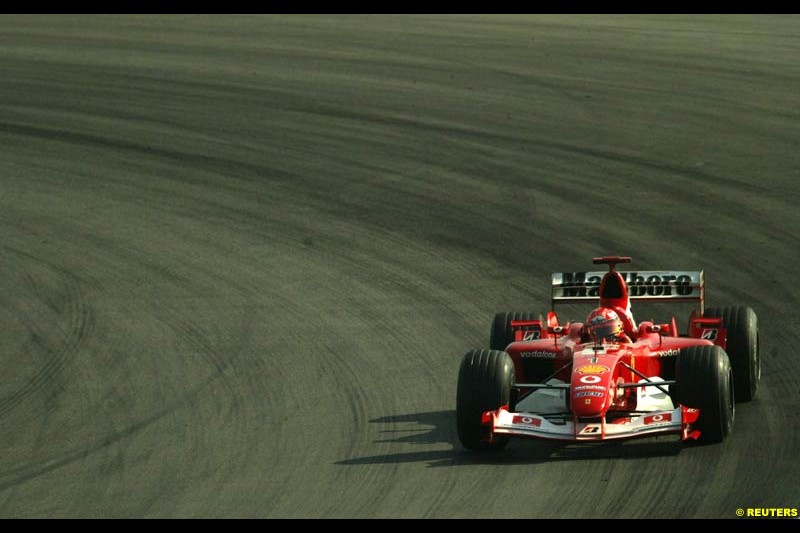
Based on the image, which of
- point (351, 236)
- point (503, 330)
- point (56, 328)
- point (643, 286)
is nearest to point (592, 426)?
point (503, 330)

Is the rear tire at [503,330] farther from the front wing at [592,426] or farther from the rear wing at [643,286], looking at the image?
the front wing at [592,426]

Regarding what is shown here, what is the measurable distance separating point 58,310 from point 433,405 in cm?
575

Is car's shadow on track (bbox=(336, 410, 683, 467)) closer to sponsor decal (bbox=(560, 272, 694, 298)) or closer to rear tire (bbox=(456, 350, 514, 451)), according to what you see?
rear tire (bbox=(456, 350, 514, 451))

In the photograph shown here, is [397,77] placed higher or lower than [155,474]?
higher

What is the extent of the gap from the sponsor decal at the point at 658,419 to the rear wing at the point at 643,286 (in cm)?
271

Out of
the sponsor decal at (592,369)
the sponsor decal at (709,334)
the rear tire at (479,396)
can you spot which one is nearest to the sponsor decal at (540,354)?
the sponsor decal at (592,369)

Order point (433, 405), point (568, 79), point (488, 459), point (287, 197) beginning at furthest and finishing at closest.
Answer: point (568, 79), point (287, 197), point (433, 405), point (488, 459)

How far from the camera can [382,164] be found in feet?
74.0

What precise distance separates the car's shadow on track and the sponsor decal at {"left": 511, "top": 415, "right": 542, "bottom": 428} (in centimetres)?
35

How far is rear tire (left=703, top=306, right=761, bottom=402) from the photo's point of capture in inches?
541

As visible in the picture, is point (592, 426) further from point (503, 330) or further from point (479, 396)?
point (503, 330)

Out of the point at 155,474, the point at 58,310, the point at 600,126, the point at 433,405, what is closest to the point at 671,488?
the point at 433,405

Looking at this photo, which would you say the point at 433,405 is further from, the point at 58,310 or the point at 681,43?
the point at 681,43

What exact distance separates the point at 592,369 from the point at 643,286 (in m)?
2.42
